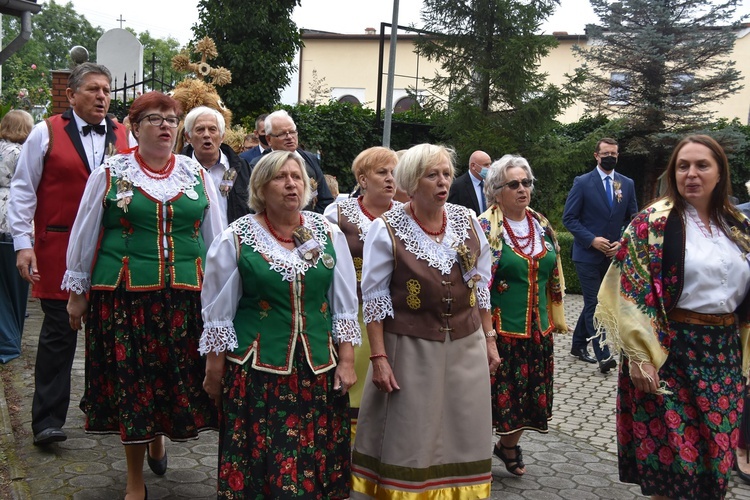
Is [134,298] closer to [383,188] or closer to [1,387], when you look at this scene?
[383,188]

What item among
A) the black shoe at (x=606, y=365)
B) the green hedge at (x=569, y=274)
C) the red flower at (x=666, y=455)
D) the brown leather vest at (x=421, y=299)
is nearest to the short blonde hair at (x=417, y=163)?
the brown leather vest at (x=421, y=299)

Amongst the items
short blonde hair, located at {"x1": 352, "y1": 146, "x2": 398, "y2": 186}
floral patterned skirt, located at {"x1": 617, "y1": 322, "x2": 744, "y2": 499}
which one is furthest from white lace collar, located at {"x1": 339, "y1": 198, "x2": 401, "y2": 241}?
floral patterned skirt, located at {"x1": 617, "y1": 322, "x2": 744, "y2": 499}

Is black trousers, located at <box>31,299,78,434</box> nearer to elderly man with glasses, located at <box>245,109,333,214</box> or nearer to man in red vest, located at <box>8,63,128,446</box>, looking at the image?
man in red vest, located at <box>8,63,128,446</box>

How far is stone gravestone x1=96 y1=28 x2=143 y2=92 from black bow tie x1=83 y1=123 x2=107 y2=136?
46.8 ft

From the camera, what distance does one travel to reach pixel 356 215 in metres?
5.53

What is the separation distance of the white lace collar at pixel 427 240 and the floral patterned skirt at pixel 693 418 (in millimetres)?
1152

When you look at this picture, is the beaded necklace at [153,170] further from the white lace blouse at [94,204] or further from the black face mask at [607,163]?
the black face mask at [607,163]

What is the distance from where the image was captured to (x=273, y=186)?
13.1ft

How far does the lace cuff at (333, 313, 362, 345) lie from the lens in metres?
4.07

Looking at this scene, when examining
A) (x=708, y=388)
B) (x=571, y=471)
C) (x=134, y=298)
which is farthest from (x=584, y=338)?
(x=134, y=298)

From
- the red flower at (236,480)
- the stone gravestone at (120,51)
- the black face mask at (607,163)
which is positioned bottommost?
the red flower at (236,480)

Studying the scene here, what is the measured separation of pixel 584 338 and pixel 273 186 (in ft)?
21.8

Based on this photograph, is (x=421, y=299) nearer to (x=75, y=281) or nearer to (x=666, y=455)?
(x=666, y=455)

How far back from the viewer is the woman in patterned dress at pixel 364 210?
5457mm
